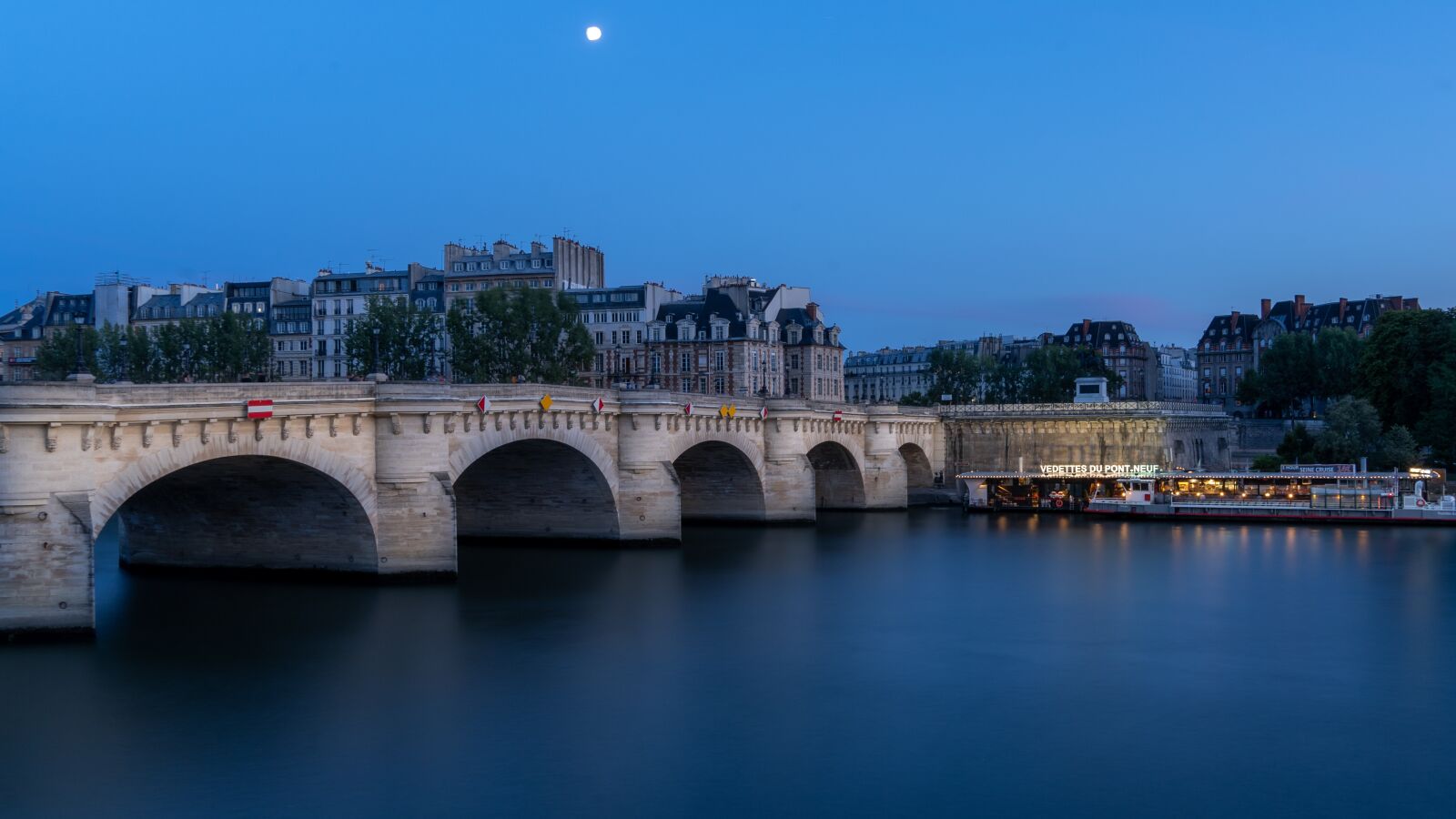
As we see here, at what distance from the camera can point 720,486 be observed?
66.6 meters

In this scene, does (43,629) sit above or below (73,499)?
below

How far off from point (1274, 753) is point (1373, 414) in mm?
60801

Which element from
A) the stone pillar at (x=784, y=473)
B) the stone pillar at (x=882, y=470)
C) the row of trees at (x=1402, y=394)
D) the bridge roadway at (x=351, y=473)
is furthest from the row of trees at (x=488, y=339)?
the row of trees at (x=1402, y=394)

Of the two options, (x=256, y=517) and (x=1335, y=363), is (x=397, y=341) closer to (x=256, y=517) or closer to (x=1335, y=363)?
(x=256, y=517)

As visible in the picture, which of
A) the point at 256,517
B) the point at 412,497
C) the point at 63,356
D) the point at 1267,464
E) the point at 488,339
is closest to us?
the point at 412,497

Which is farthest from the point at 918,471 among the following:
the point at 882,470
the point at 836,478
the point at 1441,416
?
the point at 1441,416

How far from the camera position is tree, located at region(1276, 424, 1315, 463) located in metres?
85.3

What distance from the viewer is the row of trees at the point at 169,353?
3115 inches

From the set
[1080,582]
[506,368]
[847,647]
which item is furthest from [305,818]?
[506,368]

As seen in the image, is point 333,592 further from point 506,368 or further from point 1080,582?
point 506,368

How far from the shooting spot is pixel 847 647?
3475 cm

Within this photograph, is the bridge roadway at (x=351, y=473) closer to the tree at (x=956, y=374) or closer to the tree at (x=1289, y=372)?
the tree at (x=956, y=374)

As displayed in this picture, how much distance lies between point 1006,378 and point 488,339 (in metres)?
54.1

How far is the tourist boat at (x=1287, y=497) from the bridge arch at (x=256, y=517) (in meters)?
45.5
